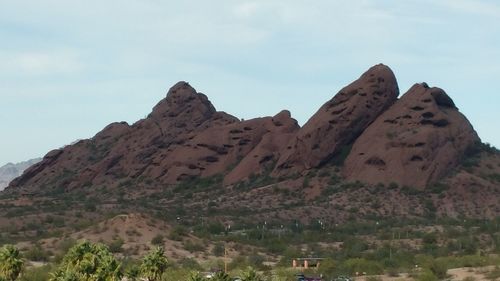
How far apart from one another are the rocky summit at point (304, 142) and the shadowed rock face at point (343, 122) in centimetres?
13

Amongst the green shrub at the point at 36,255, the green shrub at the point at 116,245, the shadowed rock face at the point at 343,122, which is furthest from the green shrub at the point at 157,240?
the shadowed rock face at the point at 343,122

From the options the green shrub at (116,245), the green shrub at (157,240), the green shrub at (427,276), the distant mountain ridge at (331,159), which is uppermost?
the distant mountain ridge at (331,159)

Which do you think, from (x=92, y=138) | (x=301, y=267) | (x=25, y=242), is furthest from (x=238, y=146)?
(x=301, y=267)

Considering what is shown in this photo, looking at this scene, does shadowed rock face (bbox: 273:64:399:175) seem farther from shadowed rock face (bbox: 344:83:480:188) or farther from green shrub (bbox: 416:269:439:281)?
green shrub (bbox: 416:269:439:281)

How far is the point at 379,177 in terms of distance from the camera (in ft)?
365

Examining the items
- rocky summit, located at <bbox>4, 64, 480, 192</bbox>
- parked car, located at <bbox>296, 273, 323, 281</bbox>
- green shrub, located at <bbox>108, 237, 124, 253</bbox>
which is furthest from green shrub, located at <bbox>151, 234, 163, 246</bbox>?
rocky summit, located at <bbox>4, 64, 480, 192</bbox>

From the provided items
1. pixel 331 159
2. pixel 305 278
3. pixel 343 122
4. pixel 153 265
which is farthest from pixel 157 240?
pixel 343 122

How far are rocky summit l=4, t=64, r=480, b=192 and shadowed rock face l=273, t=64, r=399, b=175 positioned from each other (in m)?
0.13

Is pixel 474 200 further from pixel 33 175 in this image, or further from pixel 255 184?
pixel 33 175

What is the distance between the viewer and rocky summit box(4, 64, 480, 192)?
111375 millimetres

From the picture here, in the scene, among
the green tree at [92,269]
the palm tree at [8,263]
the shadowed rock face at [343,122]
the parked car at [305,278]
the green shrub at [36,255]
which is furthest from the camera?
the shadowed rock face at [343,122]

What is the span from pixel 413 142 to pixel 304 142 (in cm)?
1486

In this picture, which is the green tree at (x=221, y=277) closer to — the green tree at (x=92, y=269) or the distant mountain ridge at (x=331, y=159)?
the green tree at (x=92, y=269)

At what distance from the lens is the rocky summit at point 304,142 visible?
4385 inches
